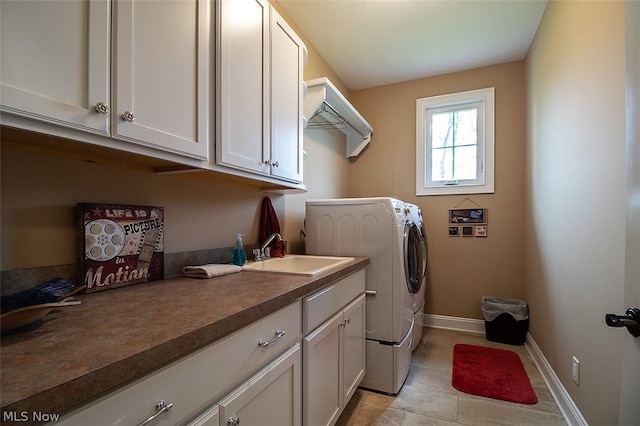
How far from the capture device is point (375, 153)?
360 cm

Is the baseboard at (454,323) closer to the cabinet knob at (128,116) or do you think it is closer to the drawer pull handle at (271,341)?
the drawer pull handle at (271,341)

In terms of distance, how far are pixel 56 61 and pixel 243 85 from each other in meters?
0.74

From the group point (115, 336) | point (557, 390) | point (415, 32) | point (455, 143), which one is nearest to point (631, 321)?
point (115, 336)

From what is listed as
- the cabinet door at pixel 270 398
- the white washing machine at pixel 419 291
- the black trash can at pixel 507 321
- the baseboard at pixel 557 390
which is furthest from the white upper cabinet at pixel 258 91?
the black trash can at pixel 507 321

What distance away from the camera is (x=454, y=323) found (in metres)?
3.21

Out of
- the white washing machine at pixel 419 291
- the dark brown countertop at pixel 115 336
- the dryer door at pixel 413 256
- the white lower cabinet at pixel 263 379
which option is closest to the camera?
the dark brown countertop at pixel 115 336

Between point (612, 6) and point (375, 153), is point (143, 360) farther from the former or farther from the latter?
point (375, 153)

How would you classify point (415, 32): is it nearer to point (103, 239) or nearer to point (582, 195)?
point (582, 195)

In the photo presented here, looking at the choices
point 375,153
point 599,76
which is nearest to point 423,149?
point 375,153

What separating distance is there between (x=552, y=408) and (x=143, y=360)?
237 cm

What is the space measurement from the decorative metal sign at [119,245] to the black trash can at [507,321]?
113 inches

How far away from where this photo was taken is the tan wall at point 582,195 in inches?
50.2

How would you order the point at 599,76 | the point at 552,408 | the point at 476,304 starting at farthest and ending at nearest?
1. the point at 476,304
2. the point at 552,408
3. the point at 599,76

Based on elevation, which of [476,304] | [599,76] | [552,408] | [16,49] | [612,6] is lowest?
[552,408]
